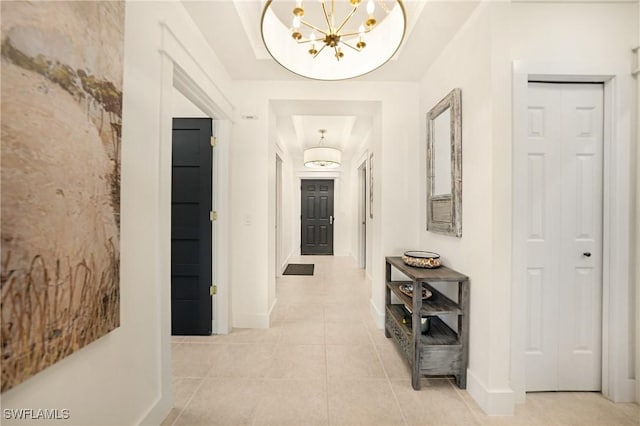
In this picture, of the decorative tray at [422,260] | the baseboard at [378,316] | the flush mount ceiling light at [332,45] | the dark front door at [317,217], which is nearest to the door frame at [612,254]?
the decorative tray at [422,260]

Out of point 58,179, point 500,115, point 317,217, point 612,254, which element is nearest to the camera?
point 58,179

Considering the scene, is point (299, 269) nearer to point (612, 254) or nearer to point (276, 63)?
point (276, 63)

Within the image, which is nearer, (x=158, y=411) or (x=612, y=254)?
(x=158, y=411)

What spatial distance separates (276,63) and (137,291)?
7.13 ft

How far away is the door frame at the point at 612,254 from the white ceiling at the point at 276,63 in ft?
2.27

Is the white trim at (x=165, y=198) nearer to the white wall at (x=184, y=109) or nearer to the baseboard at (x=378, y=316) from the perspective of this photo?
the white wall at (x=184, y=109)

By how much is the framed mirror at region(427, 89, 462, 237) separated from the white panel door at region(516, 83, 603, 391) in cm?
42

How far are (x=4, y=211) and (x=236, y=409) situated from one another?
1574mm

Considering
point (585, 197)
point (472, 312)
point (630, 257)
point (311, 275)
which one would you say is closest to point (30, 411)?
point (472, 312)

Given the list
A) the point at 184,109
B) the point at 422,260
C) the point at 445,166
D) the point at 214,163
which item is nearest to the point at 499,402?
the point at 422,260

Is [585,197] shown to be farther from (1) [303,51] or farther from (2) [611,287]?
(1) [303,51]

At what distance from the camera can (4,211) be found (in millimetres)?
733

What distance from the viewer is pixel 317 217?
748cm

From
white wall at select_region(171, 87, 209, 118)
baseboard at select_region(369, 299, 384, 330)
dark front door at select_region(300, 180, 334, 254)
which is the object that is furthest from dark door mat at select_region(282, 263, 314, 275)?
white wall at select_region(171, 87, 209, 118)
